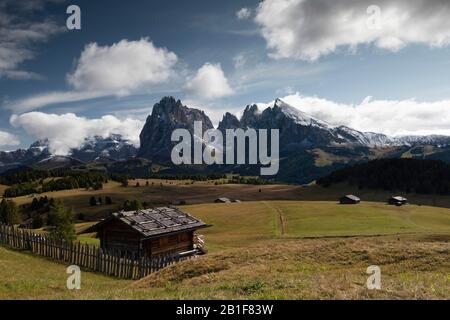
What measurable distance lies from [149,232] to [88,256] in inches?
305

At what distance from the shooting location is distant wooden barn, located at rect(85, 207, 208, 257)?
4219 centimetres

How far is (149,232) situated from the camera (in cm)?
4181

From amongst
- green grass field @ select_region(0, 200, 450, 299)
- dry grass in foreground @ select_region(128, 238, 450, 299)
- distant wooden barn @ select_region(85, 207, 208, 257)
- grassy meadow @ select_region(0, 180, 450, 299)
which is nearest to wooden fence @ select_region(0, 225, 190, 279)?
grassy meadow @ select_region(0, 180, 450, 299)

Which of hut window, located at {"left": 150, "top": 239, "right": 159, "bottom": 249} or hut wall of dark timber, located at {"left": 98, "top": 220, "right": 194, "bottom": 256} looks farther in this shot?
hut window, located at {"left": 150, "top": 239, "right": 159, "bottom": 249}

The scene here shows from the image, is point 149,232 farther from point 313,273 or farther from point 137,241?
point 313,273

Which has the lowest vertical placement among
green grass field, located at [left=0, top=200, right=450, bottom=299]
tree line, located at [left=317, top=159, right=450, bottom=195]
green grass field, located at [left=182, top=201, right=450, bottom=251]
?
green grass field, located at [left=182, top=201, right=450, bottom=251]

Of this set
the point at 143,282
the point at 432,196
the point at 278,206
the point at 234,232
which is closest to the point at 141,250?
the point at 143,282

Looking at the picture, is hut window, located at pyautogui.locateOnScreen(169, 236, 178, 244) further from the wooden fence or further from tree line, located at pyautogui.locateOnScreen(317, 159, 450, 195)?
tree line, located at pyautogui.locateOnScreen(317, 159, 450, 195)

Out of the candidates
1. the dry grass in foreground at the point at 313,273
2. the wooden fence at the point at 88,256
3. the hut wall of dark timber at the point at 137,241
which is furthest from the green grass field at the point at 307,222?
the dry grass in foreground at the point at 313,273

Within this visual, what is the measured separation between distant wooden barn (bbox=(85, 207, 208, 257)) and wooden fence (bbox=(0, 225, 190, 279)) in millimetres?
4876

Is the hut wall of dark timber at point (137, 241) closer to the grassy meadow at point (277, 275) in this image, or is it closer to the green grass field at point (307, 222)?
the grassy meadow at point (277, 275)

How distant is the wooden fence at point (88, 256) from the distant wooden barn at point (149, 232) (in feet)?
16.0

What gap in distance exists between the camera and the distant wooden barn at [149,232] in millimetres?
42188
